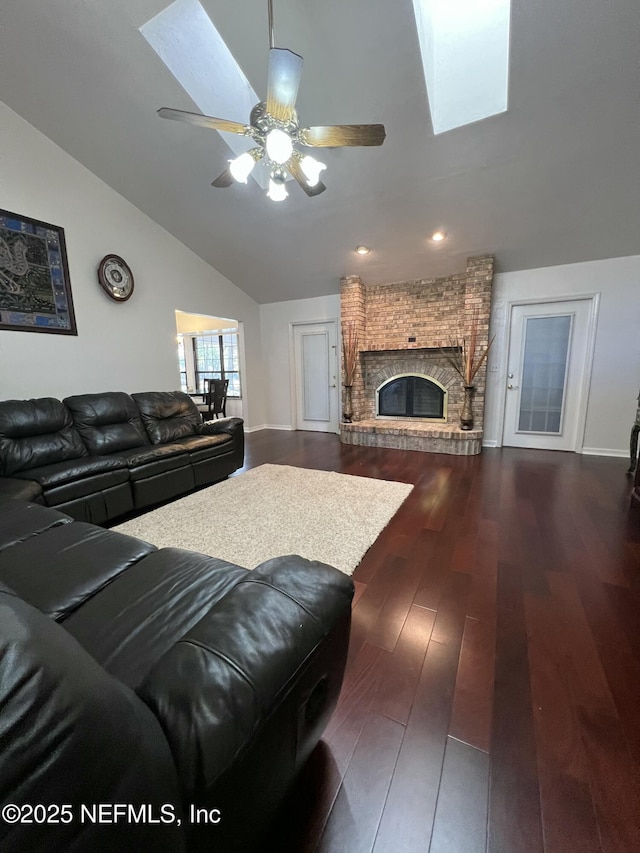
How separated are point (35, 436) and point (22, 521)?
5.02 ft

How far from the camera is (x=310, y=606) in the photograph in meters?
0.83

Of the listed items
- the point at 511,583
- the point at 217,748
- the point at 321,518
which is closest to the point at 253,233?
the point at 321,518

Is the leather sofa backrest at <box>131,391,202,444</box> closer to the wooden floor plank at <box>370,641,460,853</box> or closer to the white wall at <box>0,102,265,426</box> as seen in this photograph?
the white wall at <box>0,102,265,426</box>

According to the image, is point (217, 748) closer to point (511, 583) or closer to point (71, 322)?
point (511, 583)

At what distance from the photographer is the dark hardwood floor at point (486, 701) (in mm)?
880

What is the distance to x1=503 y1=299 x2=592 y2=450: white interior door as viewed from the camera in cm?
425

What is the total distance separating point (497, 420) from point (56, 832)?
17.1 feet

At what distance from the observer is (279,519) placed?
255 centimetres

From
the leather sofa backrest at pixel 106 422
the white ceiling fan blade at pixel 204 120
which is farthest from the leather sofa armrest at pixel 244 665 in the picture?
the leather sofa backrest at pixel 106 422

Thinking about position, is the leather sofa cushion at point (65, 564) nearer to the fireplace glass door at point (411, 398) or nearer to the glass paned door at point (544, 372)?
the fireplace glass door at point (411, 398)

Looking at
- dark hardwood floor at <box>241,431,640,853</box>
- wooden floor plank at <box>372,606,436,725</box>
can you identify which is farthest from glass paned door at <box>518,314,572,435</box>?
wooden floor plank at <box>372,606,436,725</box>

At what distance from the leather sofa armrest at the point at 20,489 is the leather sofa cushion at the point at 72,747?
2.06 meters

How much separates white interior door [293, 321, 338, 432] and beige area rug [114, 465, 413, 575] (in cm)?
259

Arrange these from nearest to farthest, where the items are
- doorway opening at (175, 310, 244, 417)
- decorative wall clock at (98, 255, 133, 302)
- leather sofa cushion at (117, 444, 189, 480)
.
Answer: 1. leather sofa cushion at (117, 444, 189, 480)
2. decorative wall clock at (98, 255, 133, 302)
3. doorway opening at (175, 310, 244, 417)
